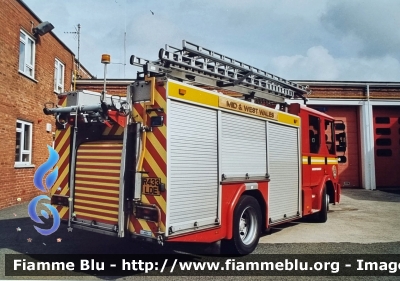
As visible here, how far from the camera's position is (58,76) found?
1491cm

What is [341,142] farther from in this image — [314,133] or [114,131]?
[114,131]

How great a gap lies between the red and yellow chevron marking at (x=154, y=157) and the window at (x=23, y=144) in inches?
322

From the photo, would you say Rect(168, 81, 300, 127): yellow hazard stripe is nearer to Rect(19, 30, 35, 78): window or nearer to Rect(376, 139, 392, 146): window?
Rect(19, 30, 35, 78): window

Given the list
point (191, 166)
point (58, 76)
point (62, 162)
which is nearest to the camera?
point (191, 166)

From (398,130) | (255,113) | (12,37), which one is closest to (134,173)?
(255,113)

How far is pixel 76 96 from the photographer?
5645 mm

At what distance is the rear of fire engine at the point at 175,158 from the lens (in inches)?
186

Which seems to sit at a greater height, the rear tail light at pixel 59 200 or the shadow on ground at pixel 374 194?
the rear tail light at pixel 59 200

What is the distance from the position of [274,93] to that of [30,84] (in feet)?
27.3

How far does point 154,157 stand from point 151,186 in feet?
1.22

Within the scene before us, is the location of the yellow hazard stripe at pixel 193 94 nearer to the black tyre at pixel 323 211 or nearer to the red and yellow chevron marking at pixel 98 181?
the red and yellow chevron marking at pixel 98 181

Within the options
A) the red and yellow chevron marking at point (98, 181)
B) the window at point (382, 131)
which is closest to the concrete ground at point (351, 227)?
the red and yellow chevron marking at point (98, 181)

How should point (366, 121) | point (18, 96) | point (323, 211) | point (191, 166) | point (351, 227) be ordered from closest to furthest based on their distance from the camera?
point (191, 166), point (351, 227), point (323, 211), point (18, 96), point (366, 121)

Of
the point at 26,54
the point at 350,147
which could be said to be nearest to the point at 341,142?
the point at 350,147
